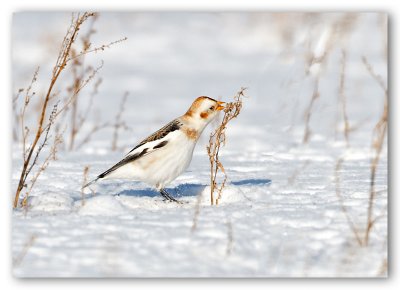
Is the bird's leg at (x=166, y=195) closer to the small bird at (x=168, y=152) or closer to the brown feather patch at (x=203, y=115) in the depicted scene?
the small bird at (x=168, y=152)

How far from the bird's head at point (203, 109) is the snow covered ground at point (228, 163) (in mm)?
439

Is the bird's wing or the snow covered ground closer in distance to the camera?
the snow covered ground

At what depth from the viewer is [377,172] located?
575 centimetres

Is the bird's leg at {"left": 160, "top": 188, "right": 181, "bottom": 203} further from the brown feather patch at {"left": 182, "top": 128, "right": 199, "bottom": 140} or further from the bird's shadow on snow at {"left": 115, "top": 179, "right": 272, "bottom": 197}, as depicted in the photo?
the brown feather patch at {"left": 182, "top": 128, "right": 199, "bottom": 140}

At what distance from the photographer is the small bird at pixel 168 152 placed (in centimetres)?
480

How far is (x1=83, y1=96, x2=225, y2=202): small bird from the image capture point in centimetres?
480

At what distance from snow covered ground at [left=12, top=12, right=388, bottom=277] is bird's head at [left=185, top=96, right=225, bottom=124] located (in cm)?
44

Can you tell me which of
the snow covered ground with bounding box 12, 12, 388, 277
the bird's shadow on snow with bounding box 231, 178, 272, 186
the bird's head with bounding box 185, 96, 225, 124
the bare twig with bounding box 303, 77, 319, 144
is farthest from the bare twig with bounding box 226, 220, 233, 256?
the bare twig with bounding box 303, 77, 319, 144

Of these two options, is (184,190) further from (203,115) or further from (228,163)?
(228,163)

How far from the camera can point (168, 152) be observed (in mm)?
4793

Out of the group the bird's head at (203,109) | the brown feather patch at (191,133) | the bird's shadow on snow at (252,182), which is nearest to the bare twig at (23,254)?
the brown feather patch at (191,133)

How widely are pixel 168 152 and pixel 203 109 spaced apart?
1.10 ft
